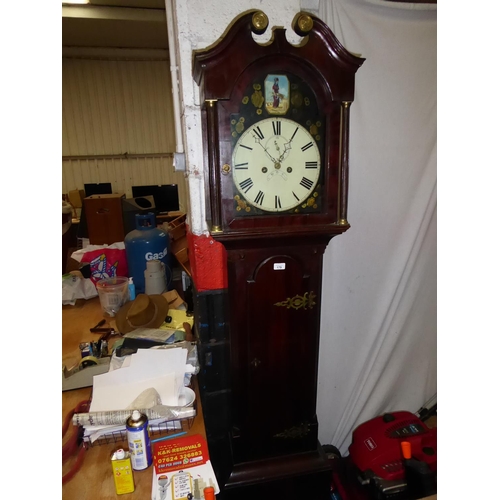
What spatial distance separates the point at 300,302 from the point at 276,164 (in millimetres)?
437

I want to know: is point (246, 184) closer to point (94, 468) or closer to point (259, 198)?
point (259, 198)

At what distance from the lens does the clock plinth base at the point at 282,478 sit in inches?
48.3

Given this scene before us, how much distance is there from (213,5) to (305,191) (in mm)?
650

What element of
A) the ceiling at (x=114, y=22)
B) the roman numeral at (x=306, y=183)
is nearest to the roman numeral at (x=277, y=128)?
the roman numeral at (x=306, y=183)

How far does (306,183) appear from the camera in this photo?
102 cm

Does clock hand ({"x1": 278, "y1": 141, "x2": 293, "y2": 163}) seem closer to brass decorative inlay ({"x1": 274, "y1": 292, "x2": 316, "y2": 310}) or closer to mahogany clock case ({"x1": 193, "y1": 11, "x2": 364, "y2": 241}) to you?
mahogany clock case ({"x1": 193, "y1": 11, "x2": 364, "y2": 241})

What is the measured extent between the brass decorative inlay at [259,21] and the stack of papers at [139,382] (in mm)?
1017

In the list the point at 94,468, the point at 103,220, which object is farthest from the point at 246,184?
the point at 103,220

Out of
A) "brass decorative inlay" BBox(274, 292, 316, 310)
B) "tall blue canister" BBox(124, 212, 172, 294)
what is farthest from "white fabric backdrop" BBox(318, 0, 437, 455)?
"tall blue canister" BBox(124, 212, 172, 294)

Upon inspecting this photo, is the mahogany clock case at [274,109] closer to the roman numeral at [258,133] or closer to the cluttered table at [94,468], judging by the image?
the roman numeral at [258,133]

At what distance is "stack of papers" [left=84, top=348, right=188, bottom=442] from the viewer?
3.53ft

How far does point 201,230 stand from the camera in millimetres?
1248

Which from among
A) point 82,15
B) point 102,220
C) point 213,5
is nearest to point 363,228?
point 213,5

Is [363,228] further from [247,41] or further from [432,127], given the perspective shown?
[247,41]
